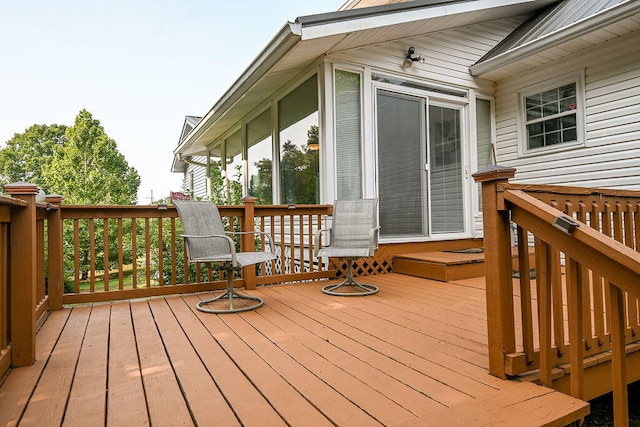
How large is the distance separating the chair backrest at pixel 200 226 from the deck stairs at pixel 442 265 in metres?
2.32

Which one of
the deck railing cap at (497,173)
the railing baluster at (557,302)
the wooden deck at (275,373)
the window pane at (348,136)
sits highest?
the window pane at (348,136)

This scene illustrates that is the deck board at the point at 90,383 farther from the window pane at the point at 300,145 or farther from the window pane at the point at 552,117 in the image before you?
the window pane at the point at 552,117

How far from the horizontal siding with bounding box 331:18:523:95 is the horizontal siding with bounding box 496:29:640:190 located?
821mm

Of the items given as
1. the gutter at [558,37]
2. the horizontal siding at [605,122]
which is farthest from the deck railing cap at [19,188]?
the horizontal siding at [605,122]

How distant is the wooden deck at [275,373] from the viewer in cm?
146

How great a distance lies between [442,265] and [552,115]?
2.85m

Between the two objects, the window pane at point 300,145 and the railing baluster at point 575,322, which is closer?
the railing baluster at point 575,322

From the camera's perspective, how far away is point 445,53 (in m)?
5.30

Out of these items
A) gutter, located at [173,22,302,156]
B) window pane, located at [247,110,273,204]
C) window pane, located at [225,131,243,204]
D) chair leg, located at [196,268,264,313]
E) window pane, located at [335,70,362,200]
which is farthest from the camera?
window pane, located at [225,131,243,204]

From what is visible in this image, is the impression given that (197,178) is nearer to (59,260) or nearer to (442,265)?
(59,260)

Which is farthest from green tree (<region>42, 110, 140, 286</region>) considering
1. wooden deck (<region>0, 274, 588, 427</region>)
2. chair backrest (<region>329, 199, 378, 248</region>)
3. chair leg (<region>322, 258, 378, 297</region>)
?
chair leg (<region>322, 258, 378, 297</region>)

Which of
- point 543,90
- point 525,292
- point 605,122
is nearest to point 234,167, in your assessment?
point 543,90

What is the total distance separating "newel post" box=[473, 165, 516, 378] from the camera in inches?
67.6

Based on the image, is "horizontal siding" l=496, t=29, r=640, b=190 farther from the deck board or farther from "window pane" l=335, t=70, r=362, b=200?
the deck board
